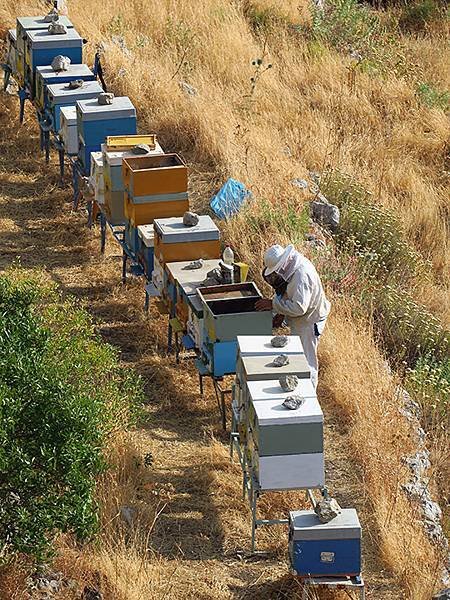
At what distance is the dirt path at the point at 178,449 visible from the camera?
7469 mm

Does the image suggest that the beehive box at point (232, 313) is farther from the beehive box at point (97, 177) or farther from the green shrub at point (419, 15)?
the green shrub at point (419, 15)

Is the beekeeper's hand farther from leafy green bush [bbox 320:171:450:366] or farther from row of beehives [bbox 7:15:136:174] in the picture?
row of beehives [bbox 7:15:136:174]

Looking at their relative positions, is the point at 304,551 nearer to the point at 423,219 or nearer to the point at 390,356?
the point at 390,356

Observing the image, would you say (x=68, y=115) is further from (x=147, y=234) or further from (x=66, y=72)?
(x=147, y=234)

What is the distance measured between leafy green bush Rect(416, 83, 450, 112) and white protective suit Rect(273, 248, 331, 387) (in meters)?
8.05

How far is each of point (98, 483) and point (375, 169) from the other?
7.52 m

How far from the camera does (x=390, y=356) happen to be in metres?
11.1

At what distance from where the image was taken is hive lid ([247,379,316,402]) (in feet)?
23.8

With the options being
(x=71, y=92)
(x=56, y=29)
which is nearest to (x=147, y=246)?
(x=71, y=92)

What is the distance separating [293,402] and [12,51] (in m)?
8.67

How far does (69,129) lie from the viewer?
11.8 m

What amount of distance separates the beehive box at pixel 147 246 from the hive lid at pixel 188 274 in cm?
55

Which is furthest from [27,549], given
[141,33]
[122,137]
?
[141,33]

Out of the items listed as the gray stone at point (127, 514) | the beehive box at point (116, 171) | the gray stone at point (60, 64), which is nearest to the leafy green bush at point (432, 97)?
the gray stone at point (60, 64)
